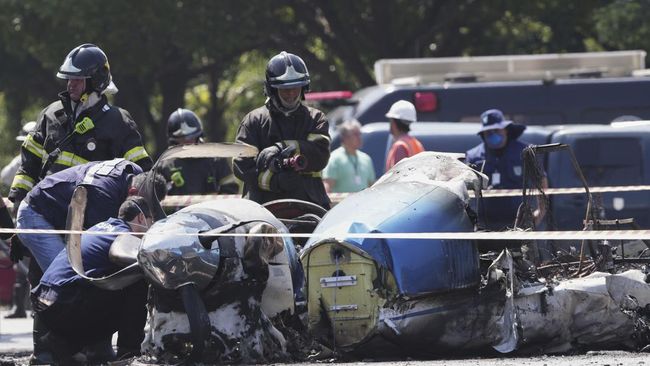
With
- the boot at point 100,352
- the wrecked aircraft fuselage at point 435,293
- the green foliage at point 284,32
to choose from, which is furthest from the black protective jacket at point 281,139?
the green foliage at point 284,32

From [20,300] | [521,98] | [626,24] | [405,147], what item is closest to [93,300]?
[405,147]

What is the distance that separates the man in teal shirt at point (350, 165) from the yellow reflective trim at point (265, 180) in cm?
334

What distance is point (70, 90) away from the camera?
9109 mm

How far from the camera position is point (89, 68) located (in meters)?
9.06

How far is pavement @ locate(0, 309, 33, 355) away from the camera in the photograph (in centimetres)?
1048

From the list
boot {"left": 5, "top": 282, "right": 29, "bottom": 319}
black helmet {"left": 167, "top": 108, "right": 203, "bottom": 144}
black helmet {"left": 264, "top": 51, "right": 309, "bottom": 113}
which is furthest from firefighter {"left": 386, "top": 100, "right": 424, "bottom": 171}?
boot {"left": 5, "top": 282, "right": 29, "bottom": 319}

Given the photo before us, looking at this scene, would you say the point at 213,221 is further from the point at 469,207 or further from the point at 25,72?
the point at 25,72

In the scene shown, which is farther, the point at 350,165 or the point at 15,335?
the point at 350,165

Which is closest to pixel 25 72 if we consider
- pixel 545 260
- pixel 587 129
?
pixel 587 129

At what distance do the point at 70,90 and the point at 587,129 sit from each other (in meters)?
5.28

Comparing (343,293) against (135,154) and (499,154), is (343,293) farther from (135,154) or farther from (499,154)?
(499,154)

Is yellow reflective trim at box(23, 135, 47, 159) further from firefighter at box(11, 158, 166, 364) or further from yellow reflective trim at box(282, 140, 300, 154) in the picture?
yellow reflective trim at box(282, 140, 300, 154)

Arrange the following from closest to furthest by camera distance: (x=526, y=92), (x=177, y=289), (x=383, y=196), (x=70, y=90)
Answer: (x=177, y=289), (x=383, y=196), (x=70, y=90), (x=526, y=92)

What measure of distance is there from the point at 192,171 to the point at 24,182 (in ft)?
9.88
